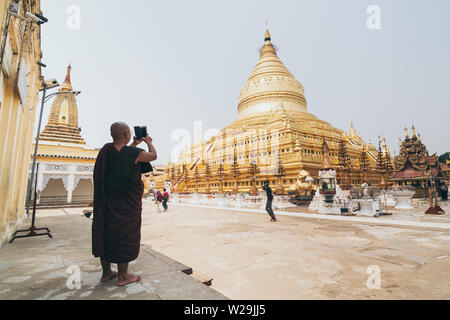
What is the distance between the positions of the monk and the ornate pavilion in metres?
20.3

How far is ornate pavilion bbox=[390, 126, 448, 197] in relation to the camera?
54.3 feet

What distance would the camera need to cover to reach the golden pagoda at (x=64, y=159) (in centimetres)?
1864

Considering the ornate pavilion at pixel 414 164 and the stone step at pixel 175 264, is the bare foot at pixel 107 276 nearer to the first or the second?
the stone step at pixel 175 264

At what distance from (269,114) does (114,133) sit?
2450cm

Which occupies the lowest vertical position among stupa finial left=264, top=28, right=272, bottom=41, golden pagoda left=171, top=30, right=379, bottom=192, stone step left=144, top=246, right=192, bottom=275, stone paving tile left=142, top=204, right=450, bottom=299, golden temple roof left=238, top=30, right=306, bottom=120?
stone paving tile left=142, top=204, right=450, bottom=299

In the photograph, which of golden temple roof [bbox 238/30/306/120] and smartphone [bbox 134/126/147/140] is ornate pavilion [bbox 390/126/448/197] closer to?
golden temple roof [bbox 238/30/306/120]

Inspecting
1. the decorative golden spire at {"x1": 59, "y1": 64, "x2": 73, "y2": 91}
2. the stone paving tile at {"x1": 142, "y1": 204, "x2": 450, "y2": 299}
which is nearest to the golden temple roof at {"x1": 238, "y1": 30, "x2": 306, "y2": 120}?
the decorative golden spire at {"x1": 59, "y1": 64, "x2": 73, "y2": 91}

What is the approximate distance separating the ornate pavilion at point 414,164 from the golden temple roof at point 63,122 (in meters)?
31.3

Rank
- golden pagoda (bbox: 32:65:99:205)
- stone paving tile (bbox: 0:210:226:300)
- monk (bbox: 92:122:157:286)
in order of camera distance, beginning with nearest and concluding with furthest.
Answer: stone paving tile (bbox: 0:210:226:300) < monk (bbox: 92:122:157:286) < golden pagoda (bbox: 32:65:99:205)

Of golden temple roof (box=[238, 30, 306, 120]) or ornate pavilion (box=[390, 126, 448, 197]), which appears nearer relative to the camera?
ornate pavilion (box=[390, 126, 448, 197])

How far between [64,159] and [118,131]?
21.0 meters
